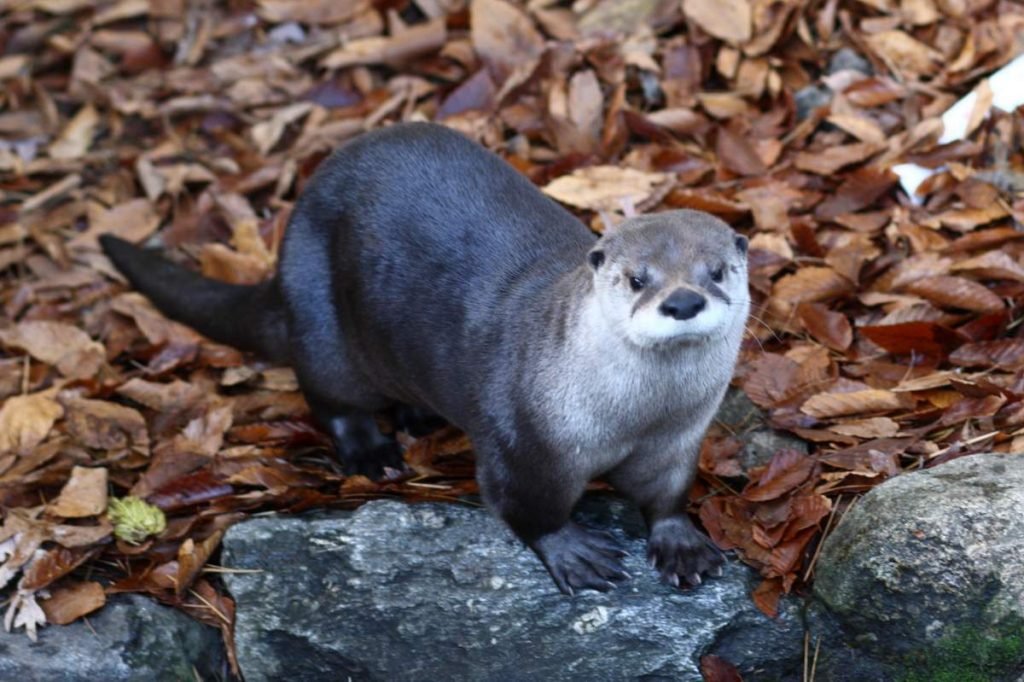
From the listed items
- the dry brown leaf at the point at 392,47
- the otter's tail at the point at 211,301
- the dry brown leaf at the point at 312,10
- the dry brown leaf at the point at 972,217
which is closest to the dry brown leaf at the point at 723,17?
the dry brown leaf at the point at 392,47

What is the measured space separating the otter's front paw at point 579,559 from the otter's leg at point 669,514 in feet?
0.25

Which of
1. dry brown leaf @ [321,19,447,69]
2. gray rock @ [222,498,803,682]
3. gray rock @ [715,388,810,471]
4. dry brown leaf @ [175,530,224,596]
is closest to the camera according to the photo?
gray rock @ [222,498,803,682]

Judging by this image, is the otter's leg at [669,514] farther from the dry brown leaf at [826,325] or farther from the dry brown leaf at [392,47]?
the dry brown leaf at [392,47]

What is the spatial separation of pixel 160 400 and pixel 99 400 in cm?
14

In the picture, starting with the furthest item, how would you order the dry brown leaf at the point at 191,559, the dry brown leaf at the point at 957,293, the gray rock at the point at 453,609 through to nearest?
the dry brown leaf at the point at 957,293 < the dry brown leaf at the point at 191,559 < the gray rock at the point at 453,609

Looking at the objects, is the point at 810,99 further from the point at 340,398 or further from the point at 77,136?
the point at 77,136

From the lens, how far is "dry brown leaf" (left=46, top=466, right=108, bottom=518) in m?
2.75

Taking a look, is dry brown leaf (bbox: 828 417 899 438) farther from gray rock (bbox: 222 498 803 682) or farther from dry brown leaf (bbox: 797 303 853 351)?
gray rock (bbox: 222 498 803 682)

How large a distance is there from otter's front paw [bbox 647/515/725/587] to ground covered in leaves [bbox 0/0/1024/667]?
7 centimetres

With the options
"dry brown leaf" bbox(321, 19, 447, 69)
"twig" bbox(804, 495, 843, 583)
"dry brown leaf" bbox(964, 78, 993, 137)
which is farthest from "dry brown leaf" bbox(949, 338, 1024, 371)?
"dry brown leaf" bbox(321, 19, 447, 69)

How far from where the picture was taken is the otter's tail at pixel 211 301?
3.07 metres

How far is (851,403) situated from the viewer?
2699 mm

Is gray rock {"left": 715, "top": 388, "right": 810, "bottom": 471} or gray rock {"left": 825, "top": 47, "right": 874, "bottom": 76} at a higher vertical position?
gray rock {"left": 825, "top": 47, "right": 874, "bottom": 76}

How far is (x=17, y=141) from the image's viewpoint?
4113 millimetres
